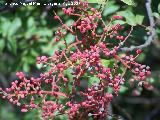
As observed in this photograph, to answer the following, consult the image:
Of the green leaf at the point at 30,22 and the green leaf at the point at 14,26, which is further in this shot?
the green leaf at the point at 30,22

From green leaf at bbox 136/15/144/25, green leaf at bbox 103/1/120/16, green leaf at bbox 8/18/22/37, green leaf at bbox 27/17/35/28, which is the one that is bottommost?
green leaf at bbox 136/15/144/25

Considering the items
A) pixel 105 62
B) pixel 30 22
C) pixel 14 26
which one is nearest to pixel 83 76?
pixel 105 62

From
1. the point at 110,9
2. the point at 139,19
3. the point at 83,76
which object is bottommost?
the point at 83,76

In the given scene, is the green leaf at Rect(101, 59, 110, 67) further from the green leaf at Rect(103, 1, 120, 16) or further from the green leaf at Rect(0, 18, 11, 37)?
the green leaf at Rect(0, 18, 11, 37)

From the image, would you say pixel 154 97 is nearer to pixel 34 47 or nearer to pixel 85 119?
pixel 34 47

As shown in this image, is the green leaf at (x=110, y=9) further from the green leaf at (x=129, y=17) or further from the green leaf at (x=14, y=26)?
the green leaf at (x=14, y=26)

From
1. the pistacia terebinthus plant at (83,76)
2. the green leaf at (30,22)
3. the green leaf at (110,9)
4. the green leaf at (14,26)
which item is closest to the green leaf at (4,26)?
the green leaf at (14,26)

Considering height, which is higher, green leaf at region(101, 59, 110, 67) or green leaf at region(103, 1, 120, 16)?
green leaf at region(103, 1, 120, 16)

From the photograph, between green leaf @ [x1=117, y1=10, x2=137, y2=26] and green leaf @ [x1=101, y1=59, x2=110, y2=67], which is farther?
green leaf @ [x1=117, y1=10, x2=137, y2=26]

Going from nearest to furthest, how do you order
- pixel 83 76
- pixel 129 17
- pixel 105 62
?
pixel 83 76, pixel 105 62, pixel 129 17

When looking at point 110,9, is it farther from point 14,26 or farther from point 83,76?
point 83,76

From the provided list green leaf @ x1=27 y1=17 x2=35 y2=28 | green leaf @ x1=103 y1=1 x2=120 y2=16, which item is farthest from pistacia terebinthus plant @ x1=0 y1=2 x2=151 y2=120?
green leaf @ x1=27 y1=17 x2=35 y2=28

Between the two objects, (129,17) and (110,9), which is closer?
(129,17)

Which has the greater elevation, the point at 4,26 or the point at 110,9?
the point at 4,26
